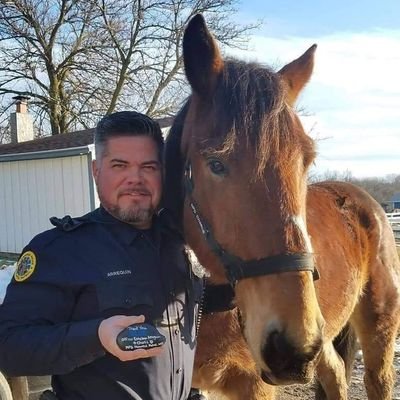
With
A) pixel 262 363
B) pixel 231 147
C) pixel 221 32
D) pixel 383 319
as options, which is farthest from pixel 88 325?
pixel 221 32

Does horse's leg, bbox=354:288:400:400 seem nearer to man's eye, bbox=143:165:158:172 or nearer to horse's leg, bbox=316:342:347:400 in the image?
horse's leg, bbox=316:342:347:400

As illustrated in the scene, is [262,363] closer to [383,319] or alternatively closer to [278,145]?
[278,145]

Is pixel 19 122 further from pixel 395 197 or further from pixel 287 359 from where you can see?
pixel 395 197

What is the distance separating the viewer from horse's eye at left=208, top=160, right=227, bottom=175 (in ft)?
6.09

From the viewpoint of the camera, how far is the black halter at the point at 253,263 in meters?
1.63

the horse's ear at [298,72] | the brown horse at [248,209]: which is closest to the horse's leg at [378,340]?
the brown horse at [248,209]

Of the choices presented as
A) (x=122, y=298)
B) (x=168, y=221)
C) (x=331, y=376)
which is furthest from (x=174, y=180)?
(x=331, y=376)

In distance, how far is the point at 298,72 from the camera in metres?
2.42

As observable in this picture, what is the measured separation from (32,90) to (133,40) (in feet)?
15.3

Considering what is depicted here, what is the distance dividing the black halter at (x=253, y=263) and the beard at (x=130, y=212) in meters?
0.21

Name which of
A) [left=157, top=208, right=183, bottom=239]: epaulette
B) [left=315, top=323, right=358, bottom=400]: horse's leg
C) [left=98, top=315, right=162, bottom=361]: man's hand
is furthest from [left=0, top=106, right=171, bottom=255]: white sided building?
[left=98, top=315, right=162, bottom=361]: man's hand

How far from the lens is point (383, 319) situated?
4293mm

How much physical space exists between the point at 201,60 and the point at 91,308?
106cm

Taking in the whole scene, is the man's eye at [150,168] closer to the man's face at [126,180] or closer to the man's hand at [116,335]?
the man's face at [126,180]
